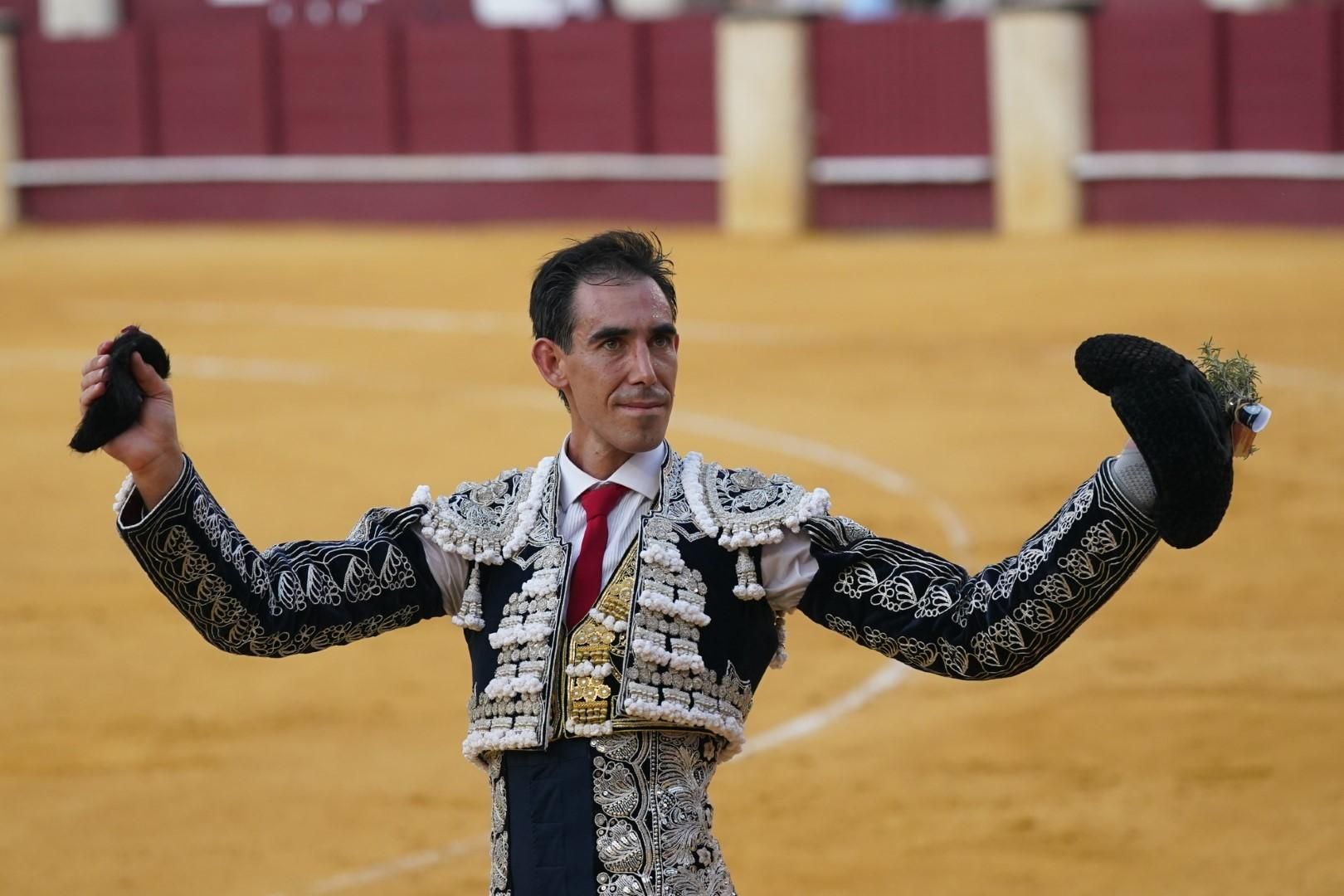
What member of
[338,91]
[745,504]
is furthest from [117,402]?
[338,91]

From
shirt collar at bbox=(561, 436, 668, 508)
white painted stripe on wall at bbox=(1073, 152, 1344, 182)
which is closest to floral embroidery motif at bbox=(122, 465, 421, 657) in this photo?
shirt collar at bbox=(561, 436, 668, 508)

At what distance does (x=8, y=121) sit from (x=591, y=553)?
2123 centimetres

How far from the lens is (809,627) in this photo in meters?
7.42

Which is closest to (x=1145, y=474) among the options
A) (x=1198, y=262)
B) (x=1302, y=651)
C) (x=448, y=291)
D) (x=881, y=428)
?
(x=1302, y=651)

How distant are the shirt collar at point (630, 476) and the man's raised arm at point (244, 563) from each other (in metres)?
0.18

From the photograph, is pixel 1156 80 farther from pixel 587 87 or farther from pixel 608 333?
pixel 608 333

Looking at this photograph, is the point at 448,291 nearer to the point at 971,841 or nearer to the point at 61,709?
the point at 61,709

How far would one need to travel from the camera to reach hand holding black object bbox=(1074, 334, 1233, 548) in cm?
232

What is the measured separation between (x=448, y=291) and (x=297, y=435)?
18.1 ft

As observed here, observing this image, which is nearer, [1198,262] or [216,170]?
[1198,262]

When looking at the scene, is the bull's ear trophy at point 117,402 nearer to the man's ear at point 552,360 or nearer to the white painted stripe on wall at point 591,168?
the man's ear at point 552,360

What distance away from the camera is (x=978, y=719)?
250 inches

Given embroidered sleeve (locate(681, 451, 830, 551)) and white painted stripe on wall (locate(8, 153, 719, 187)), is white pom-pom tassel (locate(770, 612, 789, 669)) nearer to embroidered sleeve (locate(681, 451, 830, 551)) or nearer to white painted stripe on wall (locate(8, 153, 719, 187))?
embroidered sleeve (locate(681, 451, 830, 551))

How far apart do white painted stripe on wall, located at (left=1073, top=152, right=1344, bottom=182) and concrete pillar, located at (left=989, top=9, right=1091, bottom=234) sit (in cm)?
19
